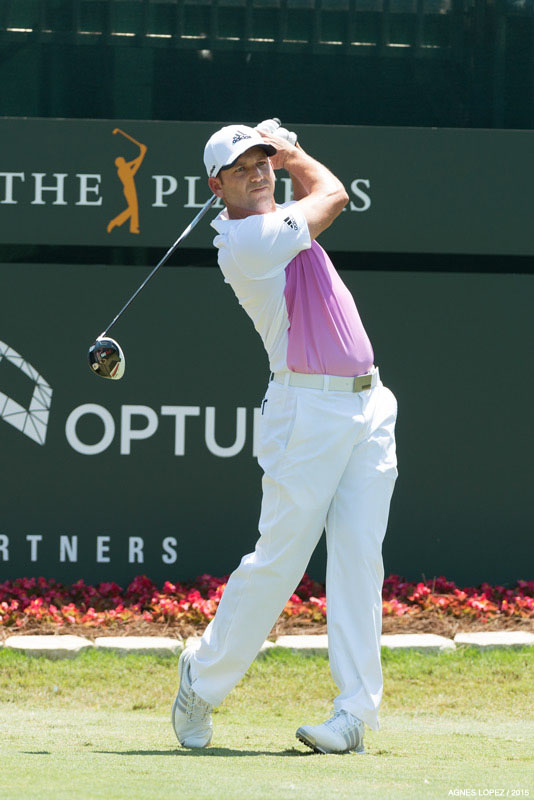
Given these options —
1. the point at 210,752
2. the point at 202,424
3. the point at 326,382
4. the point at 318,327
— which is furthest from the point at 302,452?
the point at 202,424

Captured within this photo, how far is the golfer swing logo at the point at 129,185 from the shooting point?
6500 mm

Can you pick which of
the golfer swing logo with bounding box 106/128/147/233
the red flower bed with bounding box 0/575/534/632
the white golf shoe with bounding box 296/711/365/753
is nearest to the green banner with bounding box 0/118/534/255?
the golfer swing logo with bounding box 106/128/147/233

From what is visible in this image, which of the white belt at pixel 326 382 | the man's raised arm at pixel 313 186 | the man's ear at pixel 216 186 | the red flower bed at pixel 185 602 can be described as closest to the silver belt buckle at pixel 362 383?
the white belt at pixel 326 382

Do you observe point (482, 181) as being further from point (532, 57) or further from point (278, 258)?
point (278, 258)

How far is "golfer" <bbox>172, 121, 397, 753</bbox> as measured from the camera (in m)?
3.92

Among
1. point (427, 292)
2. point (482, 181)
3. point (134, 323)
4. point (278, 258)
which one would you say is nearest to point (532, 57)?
point (482, 181)

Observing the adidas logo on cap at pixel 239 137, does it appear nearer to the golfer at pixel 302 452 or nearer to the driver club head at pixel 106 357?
the golfer at pixel 302 452

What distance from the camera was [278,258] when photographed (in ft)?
12.8

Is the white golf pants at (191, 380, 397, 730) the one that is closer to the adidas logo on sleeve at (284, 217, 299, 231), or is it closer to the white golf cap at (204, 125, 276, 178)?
the adidas logo on sleeve at (284, 217, 299, 231)

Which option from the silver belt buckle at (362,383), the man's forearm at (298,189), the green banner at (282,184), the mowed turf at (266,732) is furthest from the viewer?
the green banner at (282,184)

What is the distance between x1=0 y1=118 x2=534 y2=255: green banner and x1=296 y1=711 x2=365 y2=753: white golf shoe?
10.5 feet

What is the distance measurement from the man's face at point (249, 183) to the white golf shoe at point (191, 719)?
1535 mm

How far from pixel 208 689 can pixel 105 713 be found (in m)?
1.07

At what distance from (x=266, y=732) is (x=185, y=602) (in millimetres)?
1668
